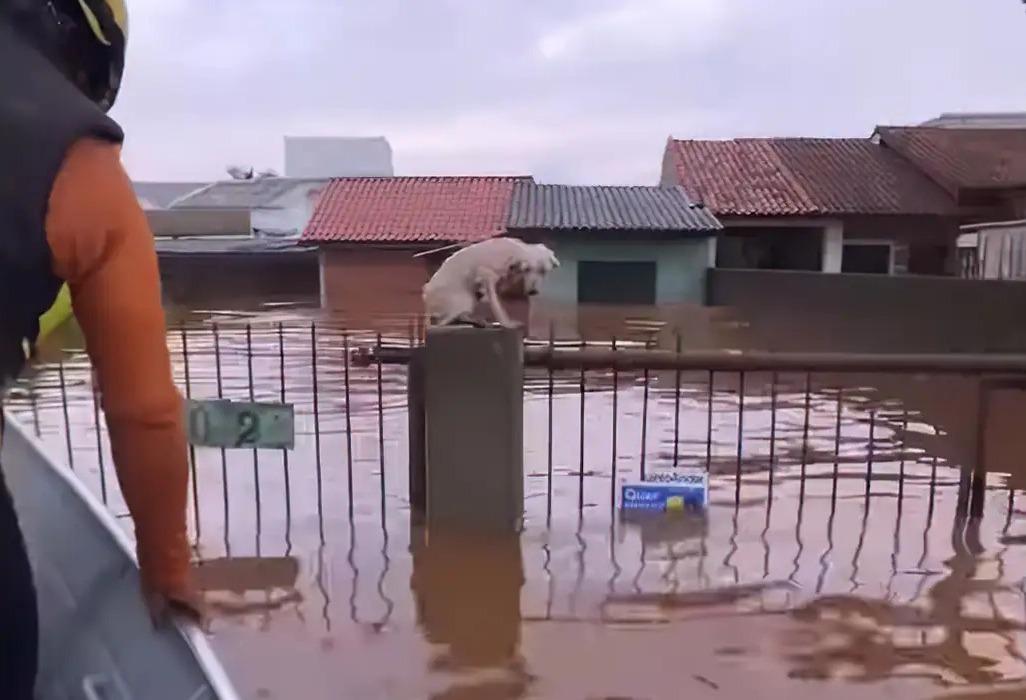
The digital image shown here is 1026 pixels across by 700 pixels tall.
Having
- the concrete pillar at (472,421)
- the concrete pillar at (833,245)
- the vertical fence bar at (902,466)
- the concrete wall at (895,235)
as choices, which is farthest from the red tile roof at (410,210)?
the concrete pillar at (472,421)

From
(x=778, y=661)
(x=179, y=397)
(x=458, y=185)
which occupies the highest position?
(x=458, y=185)

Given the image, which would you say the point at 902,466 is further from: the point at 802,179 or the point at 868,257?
the point at 802,179

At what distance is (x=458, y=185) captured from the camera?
2094 centimetres

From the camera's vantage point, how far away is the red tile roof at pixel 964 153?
18.0 meters

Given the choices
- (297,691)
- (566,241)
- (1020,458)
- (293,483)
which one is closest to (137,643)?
(297,691)

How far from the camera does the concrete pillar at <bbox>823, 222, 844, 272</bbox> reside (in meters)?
18.3

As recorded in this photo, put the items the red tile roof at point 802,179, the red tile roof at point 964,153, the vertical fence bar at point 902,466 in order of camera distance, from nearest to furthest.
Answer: the vertical fence bar at point 902,466 → the red tile roof at point 964,153 → the red tile roof at point 802,179

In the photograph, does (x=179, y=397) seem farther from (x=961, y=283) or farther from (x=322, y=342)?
(x=322, y=342)

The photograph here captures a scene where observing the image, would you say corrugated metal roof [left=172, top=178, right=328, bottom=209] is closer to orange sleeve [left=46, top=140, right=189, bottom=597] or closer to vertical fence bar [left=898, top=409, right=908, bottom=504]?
vertical fence bar [left=898, top=409, right=908, bottom=504]

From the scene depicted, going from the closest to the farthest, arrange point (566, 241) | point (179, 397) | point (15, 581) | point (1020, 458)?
point (179, 397) → point (15, 581) → point (1020, 458) → point (566, 241)

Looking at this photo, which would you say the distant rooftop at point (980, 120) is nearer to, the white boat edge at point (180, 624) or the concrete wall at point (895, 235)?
the concrete wall at point (895, 235)

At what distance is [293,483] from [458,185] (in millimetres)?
15768

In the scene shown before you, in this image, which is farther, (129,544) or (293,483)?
(293,483)

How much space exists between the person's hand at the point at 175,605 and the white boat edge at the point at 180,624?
0.02m
